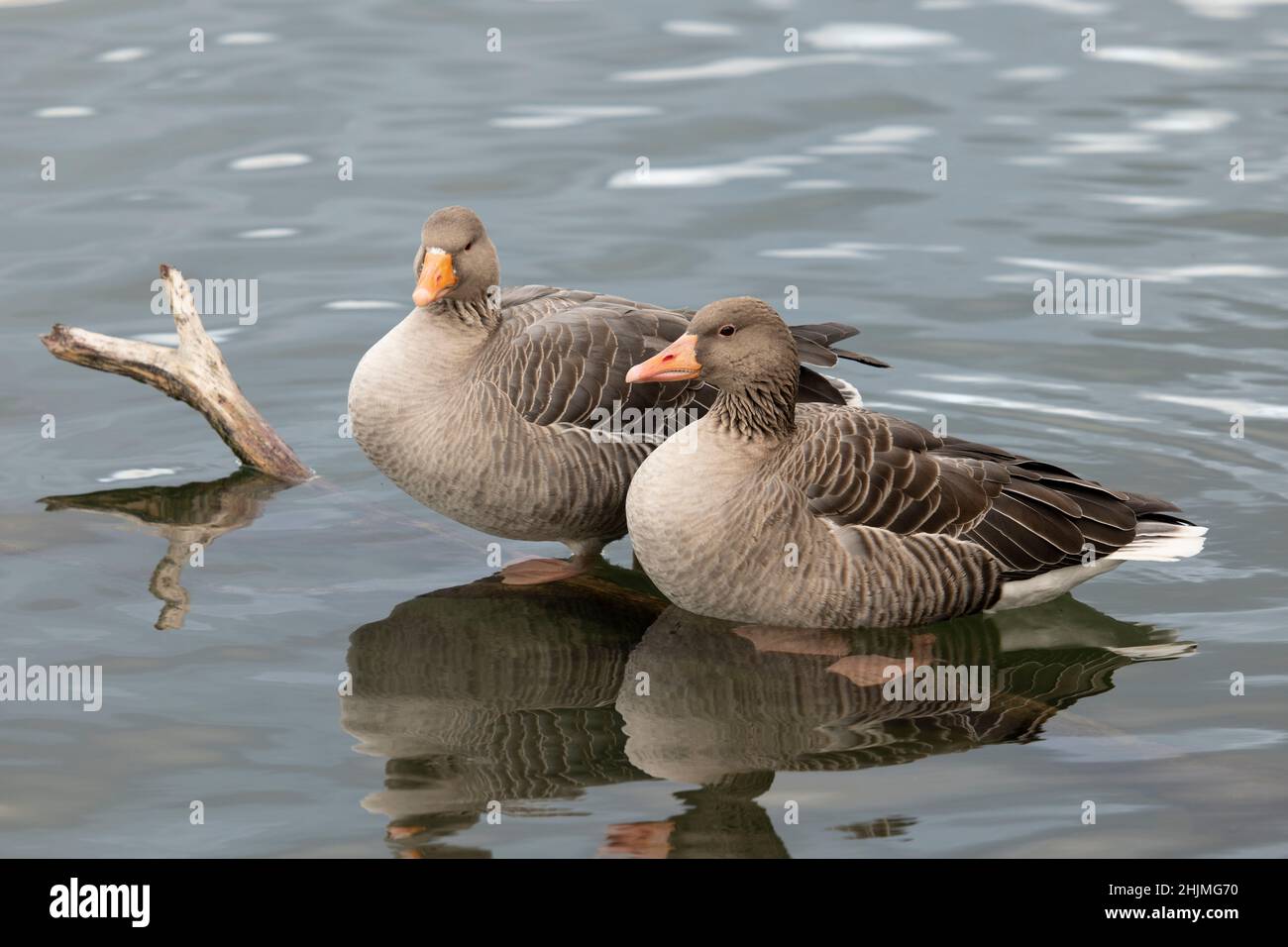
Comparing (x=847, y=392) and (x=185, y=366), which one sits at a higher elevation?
(x=185, y=366)

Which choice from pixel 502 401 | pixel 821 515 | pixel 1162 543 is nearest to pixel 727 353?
pixel 821 515

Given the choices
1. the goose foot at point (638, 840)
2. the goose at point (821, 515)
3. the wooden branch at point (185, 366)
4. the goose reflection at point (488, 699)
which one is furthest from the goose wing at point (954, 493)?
the wooden branch at point (185, 366)

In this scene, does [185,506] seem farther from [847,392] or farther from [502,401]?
[847,392]

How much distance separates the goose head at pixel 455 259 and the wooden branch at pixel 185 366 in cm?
201

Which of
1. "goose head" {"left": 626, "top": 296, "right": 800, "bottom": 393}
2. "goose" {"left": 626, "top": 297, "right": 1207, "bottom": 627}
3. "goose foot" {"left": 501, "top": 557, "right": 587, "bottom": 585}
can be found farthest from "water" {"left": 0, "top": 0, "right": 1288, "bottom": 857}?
"goose head" {"left": 626, "top": 296, "right": 800, "bottom": 393}

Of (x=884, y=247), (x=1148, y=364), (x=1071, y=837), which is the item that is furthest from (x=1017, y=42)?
(x=1071, y=837)

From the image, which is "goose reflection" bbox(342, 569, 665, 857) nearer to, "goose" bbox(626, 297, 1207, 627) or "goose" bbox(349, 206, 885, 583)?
"goose" bbox(349, 206, 885, 583)

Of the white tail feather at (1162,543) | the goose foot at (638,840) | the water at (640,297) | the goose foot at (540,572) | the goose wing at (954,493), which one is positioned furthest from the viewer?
the goose foot at (540,572)

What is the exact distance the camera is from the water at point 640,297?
9500 millimetres

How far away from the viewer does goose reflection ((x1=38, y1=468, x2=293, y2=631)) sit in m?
12.6

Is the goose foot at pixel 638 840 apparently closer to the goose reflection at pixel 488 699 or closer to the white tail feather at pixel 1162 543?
the goose reflection at pixel 488 699

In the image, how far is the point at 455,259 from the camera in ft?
38.1

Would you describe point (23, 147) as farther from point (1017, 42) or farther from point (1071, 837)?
point (1071, 837)

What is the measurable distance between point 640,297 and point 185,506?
17.4 ft
